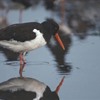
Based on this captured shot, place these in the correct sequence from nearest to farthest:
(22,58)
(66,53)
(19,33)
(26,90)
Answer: (26,90) → (19,33) → (22,58) → (66,53)

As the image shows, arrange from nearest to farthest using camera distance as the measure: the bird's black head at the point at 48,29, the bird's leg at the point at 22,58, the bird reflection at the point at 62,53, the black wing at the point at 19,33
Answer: the black wing at the point at 19,33
the bird reflection at the point at 62,53
the bird's black head at the point at 48,29
the bird's leg at the point at 22,58

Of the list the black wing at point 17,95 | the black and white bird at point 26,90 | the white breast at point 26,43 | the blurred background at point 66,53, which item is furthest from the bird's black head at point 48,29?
the black wing at point 17,95

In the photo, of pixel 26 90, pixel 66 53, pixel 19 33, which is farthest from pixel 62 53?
pixel 26 90

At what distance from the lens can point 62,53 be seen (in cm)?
1210

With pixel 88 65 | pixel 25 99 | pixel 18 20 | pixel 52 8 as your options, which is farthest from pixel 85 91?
pixel 52 8

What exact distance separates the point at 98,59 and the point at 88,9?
25.0 ft

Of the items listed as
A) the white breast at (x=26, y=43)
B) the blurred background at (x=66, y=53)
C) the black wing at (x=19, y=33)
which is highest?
the black wing at (x=19, y=33)

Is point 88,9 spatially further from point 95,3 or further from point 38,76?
point 38,76

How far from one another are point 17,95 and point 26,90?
1.14 ft

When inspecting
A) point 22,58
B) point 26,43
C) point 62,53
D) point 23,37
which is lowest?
point 62,53

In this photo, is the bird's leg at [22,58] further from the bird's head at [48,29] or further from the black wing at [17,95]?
the black wing at [17,95]

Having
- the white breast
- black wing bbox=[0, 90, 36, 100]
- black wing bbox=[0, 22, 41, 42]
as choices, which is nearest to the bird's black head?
the white breast

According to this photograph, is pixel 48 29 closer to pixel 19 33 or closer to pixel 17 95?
pixel 19 33

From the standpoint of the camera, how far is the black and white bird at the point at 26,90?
8.41 metres
